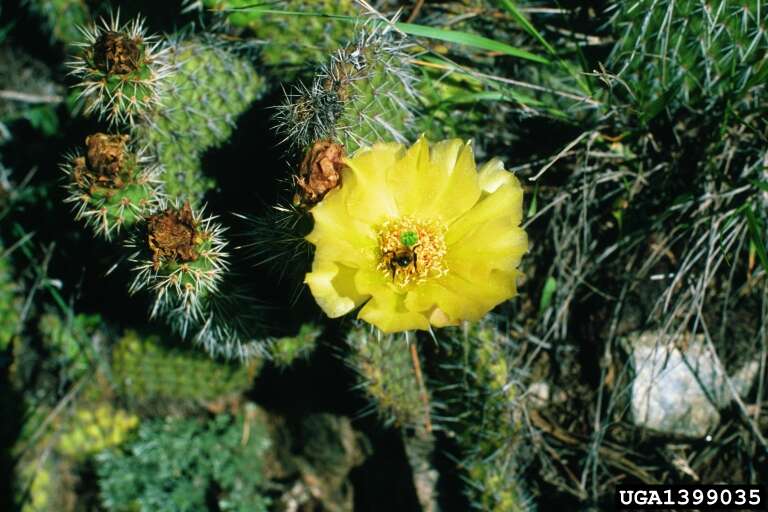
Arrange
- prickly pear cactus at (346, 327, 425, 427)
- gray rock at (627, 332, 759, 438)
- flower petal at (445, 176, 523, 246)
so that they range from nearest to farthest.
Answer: flower petal at (445, 176, 523, 246)
prickly pear cactus at (346, 327, 425, 427)
gray rock at (627, 332, 759, 438)

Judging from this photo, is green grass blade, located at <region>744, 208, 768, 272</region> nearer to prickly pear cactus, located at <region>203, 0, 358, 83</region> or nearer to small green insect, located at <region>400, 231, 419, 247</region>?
small green insect, located at <region>400, 231, 419, 247</region>

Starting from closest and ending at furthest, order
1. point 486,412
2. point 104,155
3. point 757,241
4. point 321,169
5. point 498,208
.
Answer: point 321,169 < point 498,208 < point 104,155 < point 757,241 < point 486,412

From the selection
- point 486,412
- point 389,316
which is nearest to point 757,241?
point 486,412

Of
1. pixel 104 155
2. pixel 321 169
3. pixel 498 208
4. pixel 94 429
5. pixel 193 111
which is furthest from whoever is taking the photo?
pixel 94 429

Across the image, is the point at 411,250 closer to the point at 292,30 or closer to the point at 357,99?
the point at 357,99

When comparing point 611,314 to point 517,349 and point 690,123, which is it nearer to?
point 517,349

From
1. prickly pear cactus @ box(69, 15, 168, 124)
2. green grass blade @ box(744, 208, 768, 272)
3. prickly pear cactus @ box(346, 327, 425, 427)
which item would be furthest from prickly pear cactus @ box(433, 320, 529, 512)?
prickly pear cactus @ box(69, 15, 168, 124)

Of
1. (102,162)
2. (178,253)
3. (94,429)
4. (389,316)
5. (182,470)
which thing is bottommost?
(182,470)
